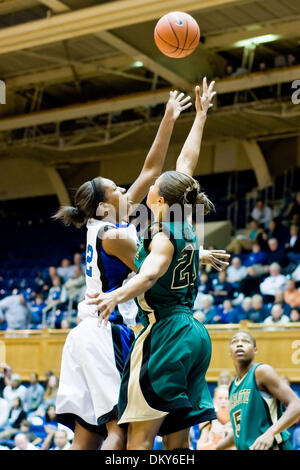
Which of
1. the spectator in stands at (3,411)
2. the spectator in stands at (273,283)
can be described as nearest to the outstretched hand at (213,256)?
the spectator in stands at (273,283)

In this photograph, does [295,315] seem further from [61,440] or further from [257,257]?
[61,440]

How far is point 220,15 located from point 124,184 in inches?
277

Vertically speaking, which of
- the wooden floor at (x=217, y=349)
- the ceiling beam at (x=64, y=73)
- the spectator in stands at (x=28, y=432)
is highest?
the ceiling beam at (x=64, y=73)

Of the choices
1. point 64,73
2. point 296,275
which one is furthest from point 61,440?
point 64,73

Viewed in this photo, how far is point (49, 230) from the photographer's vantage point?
18438mm

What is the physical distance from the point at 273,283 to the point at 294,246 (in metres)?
1.40

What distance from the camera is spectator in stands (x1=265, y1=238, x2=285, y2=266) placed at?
11.8 meters

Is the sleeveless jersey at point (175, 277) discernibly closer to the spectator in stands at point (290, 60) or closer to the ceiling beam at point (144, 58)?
the ceiling beam at point (144, 58)

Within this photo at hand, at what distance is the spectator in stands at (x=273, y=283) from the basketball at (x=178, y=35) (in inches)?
232

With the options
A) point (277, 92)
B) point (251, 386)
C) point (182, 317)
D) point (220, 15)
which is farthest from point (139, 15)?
point (182, 317)

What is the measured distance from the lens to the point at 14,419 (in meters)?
10.2

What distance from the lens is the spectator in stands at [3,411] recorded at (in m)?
10.2

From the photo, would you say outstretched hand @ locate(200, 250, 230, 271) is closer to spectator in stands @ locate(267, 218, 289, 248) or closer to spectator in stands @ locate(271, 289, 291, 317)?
spectator in stands @ locate(271, 289, 291, 317)
